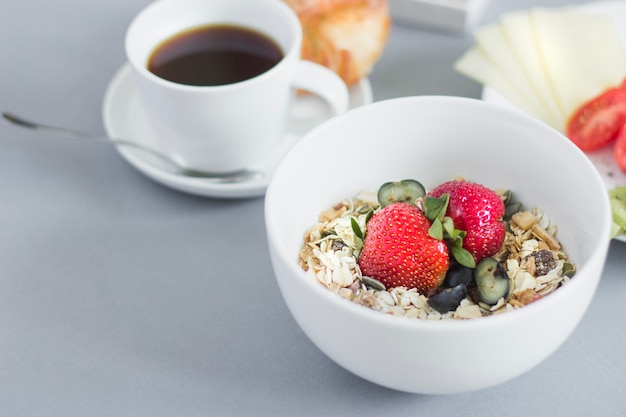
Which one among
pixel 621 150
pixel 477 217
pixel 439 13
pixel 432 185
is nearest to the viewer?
pixel 477 217

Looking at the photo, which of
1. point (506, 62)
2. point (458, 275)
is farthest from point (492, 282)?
point (506, 62)

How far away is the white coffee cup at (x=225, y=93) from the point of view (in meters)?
1.07

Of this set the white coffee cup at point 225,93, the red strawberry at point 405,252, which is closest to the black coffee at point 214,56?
the white coffee cup at point 225,93

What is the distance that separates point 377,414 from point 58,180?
63cm

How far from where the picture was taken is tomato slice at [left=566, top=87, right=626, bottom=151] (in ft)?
3.68

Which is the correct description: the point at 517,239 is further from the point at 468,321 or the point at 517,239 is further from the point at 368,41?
the point at 368,41

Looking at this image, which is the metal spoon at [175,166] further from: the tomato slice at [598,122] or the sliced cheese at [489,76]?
the tomato slice at [598,122]

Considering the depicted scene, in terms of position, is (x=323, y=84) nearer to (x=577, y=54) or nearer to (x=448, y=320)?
(x=577, y=54)

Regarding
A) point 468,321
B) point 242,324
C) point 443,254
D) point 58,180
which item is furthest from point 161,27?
point 468,321

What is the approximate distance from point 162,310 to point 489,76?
610 millimetres

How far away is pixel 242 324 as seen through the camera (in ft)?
3.19

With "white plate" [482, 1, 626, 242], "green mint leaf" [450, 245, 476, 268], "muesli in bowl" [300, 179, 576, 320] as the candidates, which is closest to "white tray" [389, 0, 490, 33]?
"white plate" [482, 1, 626, 242]

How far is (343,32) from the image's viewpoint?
124cm

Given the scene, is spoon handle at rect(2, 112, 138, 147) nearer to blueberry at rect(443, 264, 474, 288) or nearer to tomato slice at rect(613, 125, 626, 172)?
blueberry at rect(443, 264, 474, 288)
